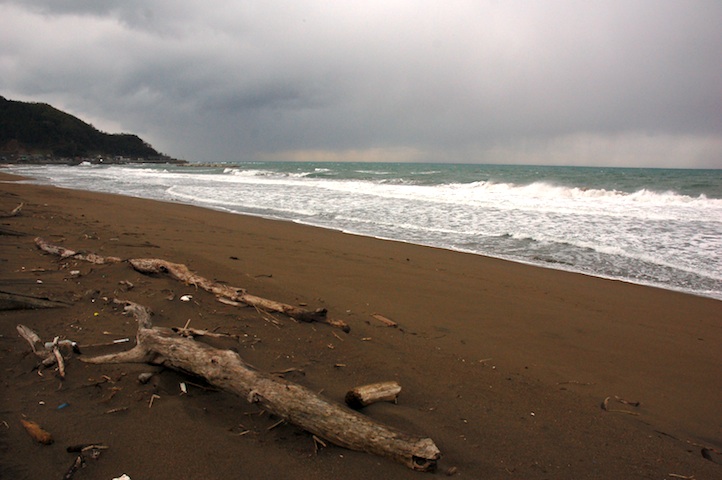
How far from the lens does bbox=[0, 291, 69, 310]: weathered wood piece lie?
11.5 feet

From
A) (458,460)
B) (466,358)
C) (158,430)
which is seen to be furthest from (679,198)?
(158,430)

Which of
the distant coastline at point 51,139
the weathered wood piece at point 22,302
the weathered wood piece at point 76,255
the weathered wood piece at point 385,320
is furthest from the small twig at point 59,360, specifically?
the distant coastline at point 51,139

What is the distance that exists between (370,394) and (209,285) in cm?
269

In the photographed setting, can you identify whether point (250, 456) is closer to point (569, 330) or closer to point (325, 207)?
point (569, 330)

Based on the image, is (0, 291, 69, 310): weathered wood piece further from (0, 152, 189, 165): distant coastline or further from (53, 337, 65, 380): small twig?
(0, 152, 189, 165): distant coastline

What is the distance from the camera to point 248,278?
5.45 m

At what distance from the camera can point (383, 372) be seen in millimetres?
3328

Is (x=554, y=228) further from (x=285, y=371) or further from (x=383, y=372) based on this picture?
(x=285, y=371)

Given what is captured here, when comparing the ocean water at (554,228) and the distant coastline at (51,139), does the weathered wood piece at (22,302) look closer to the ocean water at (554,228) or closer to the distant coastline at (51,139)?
the ocean water at (554,228)

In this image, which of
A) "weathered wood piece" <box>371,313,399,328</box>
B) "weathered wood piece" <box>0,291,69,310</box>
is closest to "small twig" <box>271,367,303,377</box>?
"weathered wood piece" <box>371,313,399,328</box>

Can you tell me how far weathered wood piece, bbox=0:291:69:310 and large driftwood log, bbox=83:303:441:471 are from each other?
1325 mm

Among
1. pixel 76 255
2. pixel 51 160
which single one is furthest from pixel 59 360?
pixel 51 160

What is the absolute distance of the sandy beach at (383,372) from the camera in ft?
7.24

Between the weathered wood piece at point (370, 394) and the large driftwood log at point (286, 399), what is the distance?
30cm
